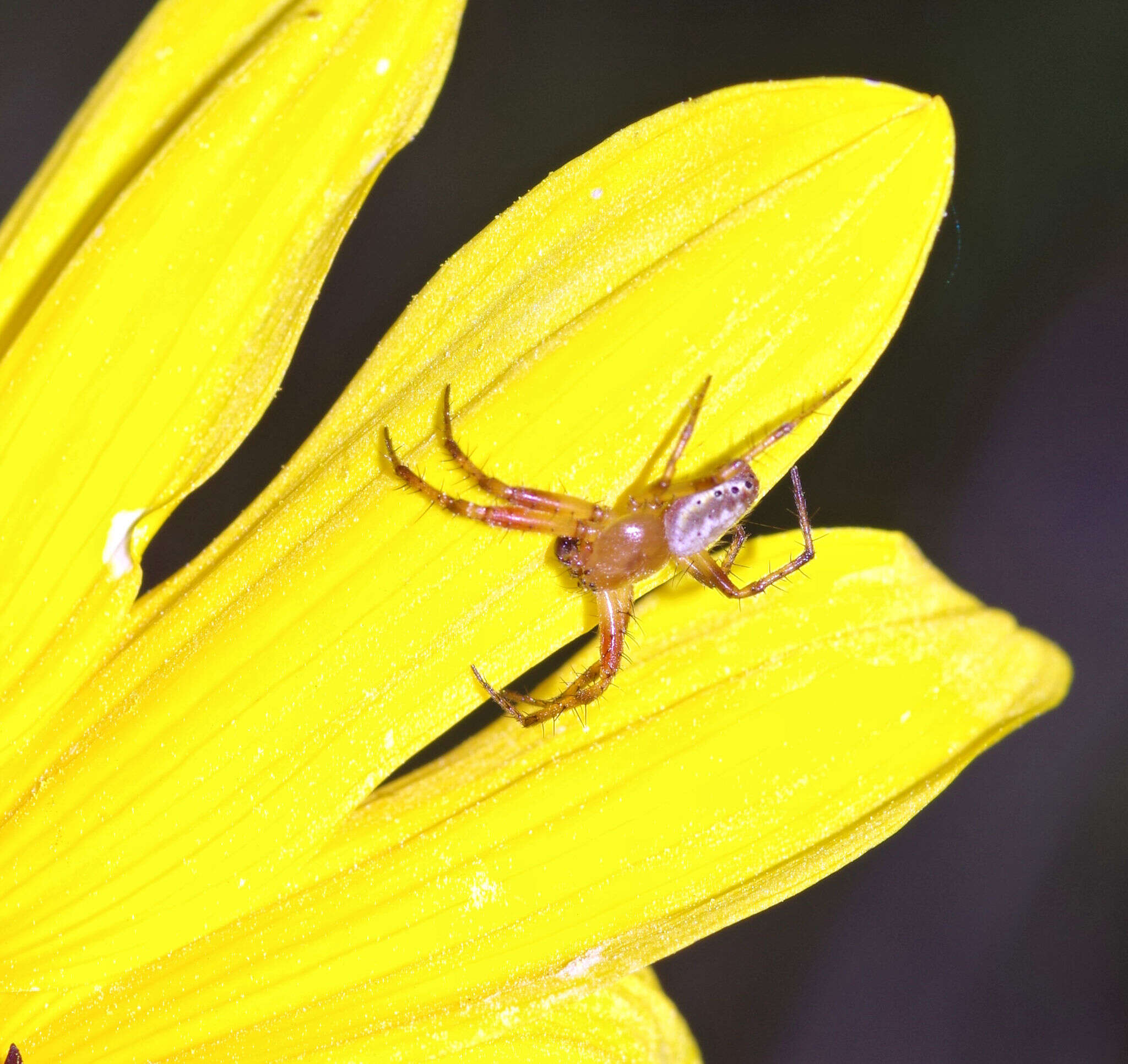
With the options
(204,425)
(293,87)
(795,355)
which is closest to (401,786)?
(204,425)

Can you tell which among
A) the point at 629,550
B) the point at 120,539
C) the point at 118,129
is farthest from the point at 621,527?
the point at 118,129

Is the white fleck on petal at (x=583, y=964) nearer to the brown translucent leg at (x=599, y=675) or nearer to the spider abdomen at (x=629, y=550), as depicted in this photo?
the brown translucent leg at (x=599, y=675)

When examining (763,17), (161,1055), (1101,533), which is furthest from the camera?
(1101,533)

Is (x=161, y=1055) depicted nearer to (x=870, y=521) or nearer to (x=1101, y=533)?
(x=870, y=521)

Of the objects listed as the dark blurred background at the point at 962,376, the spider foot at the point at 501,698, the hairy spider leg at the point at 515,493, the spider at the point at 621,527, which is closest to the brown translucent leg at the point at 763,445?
the spider at the point at 621,527

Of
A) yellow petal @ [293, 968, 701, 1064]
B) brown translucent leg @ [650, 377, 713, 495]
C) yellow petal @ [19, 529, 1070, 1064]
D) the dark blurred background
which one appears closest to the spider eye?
brown translucent leg @ [650, 377, 713, 495]

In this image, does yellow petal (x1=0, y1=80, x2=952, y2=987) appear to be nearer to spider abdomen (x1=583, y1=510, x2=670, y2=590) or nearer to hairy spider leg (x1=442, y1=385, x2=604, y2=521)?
hairy spider leg (x1=442, y1=385, x2=604, y2=521)
